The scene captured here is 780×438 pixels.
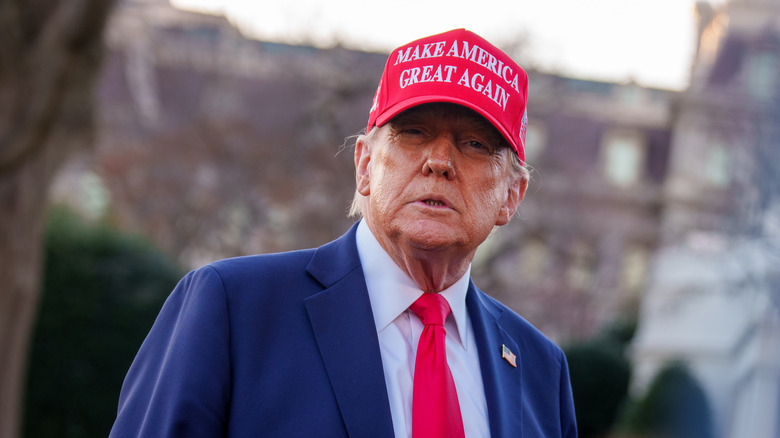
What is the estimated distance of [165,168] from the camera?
1856cm

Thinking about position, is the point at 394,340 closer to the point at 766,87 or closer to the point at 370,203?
the point at 370,203

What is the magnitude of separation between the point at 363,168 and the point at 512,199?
43 cm

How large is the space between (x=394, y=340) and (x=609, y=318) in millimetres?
24506

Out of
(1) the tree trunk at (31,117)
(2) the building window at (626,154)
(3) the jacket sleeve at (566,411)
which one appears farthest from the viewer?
(2) the building window at (626,154)

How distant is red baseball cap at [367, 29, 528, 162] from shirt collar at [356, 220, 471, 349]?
1.09 feet

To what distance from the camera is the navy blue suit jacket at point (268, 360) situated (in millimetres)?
2156

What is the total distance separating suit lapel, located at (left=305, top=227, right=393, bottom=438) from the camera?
2234 mm

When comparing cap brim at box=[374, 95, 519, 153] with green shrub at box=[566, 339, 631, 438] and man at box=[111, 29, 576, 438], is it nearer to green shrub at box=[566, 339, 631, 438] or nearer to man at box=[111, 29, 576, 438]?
man at box=[111, 29, 576, 438]

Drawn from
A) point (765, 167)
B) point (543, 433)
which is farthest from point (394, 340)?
point (765, 167)

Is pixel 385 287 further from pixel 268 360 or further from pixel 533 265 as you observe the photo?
pixel 533 265

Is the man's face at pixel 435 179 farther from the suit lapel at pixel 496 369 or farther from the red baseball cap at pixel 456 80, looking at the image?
the suit lapel at pixel 496 369

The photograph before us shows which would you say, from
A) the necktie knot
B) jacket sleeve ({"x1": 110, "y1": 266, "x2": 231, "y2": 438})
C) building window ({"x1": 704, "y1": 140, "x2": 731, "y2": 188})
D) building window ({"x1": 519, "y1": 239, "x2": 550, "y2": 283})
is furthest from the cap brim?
building window ({"x1": 704, "y1": 140, "x2": 731, "y2": 188})

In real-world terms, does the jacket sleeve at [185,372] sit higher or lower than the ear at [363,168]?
lower

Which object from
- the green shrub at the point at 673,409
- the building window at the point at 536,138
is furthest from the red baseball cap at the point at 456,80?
the building window at the point at 536,138
